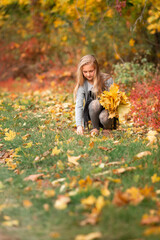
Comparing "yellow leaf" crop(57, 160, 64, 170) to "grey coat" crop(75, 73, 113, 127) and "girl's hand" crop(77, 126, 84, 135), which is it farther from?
"grey coat" crop(75, 73, 113, 127)

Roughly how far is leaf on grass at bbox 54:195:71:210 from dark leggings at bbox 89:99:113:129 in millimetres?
1754

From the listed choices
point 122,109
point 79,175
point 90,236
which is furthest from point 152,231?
point 122,109

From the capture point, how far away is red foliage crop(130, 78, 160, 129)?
13.7 ft

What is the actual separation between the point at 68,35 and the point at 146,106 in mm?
5385

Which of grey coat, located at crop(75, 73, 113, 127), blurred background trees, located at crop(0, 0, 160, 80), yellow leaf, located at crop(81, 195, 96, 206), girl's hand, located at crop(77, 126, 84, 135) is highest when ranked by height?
blurred background trees, located at crop(0, 0, 160, 80)

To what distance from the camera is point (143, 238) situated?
157 centimetres

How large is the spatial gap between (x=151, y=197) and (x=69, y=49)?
8163 mm

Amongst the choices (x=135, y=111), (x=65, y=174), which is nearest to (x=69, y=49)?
(x=135, y=111)

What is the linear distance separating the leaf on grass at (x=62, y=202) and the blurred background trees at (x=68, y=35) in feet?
16.5

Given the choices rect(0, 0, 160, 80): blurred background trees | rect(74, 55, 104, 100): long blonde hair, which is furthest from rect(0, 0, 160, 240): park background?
rect(0, 0, 160, 80): blurred background trees

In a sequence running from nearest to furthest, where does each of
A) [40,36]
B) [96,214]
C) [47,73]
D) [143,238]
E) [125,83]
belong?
[143,238]
[96,214]
[125,83]
[47,73]
[40,36]

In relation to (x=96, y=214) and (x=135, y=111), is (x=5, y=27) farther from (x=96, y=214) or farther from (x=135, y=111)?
(x=96, y=214)

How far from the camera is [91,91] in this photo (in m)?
3.81

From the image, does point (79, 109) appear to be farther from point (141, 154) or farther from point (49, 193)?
point (49, 193)
